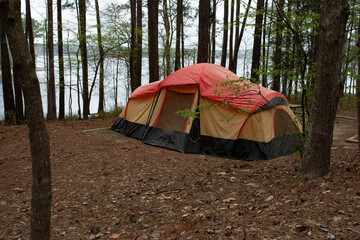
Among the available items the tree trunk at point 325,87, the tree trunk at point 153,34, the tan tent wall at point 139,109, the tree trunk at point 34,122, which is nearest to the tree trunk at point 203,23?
the tree trunk at point 153,34

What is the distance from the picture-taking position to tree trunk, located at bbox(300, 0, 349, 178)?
3234 mm

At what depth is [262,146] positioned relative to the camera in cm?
635

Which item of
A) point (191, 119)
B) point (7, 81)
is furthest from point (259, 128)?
point (7, 81)

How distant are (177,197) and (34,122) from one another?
8.86 ft

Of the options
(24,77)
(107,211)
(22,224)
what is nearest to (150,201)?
(107,211)

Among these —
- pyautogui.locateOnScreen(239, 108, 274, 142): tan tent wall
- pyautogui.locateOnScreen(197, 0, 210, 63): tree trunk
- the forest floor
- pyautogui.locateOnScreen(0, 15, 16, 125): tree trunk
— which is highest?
pyautogui.locateOnScreen(197, 0, 210, 63): tree trunk

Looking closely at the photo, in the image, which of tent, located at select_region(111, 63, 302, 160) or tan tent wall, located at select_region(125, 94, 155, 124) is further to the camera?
tan tent wall, located at select_region(125, 94, 155, 124)

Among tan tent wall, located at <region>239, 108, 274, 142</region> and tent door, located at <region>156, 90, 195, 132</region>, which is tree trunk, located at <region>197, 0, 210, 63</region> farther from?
tan tent wall, located at <region>239, 108, 274, 142</region>

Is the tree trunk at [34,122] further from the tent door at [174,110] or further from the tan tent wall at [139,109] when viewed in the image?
the tan tent wall at [139,109]

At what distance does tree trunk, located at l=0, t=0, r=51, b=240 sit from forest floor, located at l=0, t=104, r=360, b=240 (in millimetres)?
1039

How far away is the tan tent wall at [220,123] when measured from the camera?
21.8 feet

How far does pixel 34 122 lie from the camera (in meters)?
2.23

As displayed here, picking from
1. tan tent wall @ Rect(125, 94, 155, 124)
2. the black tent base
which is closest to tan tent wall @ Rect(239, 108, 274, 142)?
the black tent base

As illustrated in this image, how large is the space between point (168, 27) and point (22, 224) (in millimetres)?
17399
